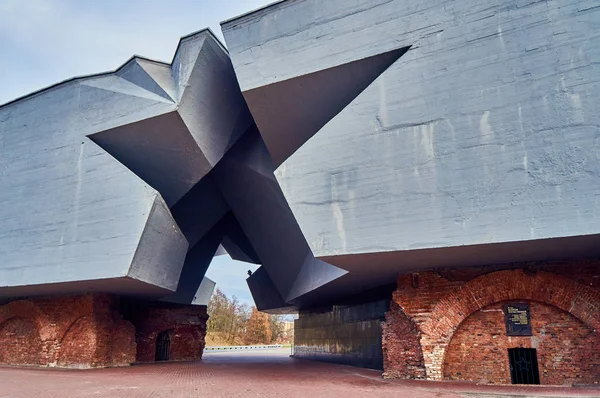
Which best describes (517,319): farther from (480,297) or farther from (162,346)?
(162,346)

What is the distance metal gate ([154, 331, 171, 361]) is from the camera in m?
17.8

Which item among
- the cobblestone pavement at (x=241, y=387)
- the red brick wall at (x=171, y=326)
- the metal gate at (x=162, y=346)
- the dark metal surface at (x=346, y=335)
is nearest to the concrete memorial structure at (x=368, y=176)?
the dark metal surface at (x=346, y=335)

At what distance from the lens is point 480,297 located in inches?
366

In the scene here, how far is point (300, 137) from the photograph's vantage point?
1164 cm

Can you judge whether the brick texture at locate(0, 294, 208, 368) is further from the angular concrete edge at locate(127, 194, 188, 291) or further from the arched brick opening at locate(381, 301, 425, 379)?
the arched brick opening at locate(381, 301, 425, 379)

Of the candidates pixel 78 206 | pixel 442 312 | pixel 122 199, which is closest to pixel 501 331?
pixel 442 312

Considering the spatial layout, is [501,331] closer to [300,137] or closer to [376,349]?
[376,349]

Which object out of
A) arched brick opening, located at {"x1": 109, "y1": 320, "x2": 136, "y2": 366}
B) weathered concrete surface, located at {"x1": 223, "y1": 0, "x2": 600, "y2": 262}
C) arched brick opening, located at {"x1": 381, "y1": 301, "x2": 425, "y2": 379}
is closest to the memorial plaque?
weathered concrete surface, located at {"x1": 223, "y1": 0, "x2": 600, "y2": 262}

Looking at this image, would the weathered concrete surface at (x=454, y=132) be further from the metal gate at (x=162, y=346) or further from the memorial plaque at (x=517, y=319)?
the metal gate at (x=162, y=346)

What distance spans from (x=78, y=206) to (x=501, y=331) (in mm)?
11440

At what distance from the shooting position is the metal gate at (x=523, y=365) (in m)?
8.89

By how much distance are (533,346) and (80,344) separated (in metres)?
13.1

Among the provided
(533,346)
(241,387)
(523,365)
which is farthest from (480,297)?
(241,387)

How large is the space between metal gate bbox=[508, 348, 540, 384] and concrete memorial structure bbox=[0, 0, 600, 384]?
5 cm
